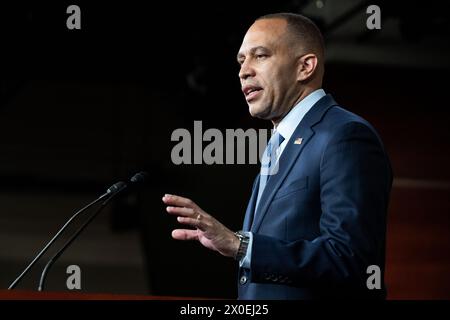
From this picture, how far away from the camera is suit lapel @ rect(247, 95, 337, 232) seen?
1.49m

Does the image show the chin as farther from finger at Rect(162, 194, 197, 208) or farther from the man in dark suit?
finger at Rect(162, 194, 197, 208)

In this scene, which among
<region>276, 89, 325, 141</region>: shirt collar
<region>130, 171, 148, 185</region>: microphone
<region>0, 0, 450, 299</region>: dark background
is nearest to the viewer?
A: <region>130, 171, 148, 185</region>: microphone

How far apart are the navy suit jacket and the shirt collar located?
5cm

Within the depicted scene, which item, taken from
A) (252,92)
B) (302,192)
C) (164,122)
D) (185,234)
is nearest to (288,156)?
(302,192)

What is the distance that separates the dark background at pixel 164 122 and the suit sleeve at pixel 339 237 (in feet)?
8.02

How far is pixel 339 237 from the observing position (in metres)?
1.35

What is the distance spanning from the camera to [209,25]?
396cm

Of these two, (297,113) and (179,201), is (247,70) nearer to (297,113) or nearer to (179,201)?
(297,113)

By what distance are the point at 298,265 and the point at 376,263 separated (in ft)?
0.54

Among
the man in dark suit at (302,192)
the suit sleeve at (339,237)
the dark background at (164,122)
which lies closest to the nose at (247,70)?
the man in dark suit at (302,192)

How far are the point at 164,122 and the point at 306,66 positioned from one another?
3.86 metres

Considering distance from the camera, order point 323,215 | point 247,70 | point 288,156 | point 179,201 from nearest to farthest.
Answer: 1. point 179,201
2. point 323,215
3. point 288,156
4. point 247,70

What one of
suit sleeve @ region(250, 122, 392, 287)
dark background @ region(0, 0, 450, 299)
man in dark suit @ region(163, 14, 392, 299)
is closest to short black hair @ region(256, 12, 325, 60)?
man in dark suit @ region(163, 14, 392, 299)

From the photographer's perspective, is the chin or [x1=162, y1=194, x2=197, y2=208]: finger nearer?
[x1=162, y1=194, x2=197, y2=208]: finger
